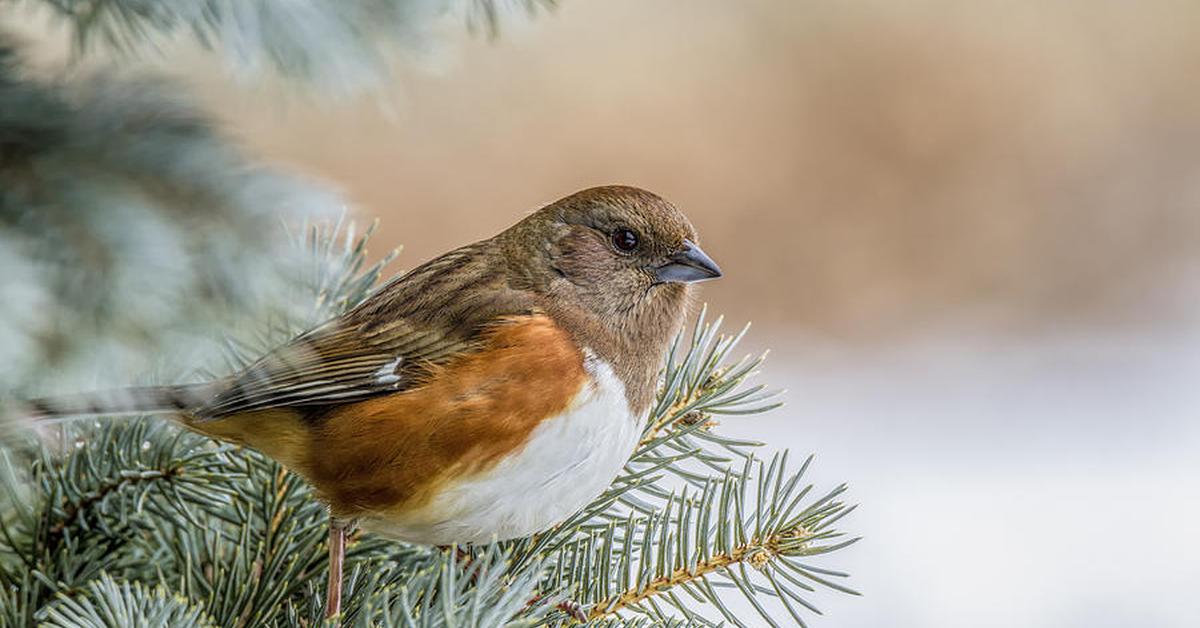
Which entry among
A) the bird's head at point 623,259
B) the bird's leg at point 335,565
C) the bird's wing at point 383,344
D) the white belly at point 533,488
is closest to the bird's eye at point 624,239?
the bird's head at point 623,259

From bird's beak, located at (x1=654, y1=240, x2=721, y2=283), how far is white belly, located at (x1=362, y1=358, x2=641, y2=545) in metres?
0.18

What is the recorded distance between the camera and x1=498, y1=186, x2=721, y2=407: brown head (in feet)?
3.59

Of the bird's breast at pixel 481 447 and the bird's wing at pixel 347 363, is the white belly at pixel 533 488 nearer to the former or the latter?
the bird's breast at pixel 481 447

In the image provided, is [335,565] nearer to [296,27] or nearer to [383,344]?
[383,344]

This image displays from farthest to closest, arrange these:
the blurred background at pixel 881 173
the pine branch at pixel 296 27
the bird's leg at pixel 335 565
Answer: the blurred background at pixel 881 173 < the bird's leg at pixel 335 565 < the pine branch at pixel 296 27

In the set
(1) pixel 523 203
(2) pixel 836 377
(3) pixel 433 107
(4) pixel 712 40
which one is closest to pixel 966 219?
(2) pixel 836 377

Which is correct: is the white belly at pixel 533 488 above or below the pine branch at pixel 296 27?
below

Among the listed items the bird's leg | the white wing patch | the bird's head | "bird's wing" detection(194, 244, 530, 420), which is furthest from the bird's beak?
the bird's leg

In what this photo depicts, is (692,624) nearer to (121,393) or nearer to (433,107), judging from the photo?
(121,393)

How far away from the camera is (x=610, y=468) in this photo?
37.9 inches

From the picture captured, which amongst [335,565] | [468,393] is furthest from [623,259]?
[335,565]

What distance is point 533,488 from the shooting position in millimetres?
951

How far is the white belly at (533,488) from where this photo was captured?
0.95 m

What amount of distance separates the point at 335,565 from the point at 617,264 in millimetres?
370
